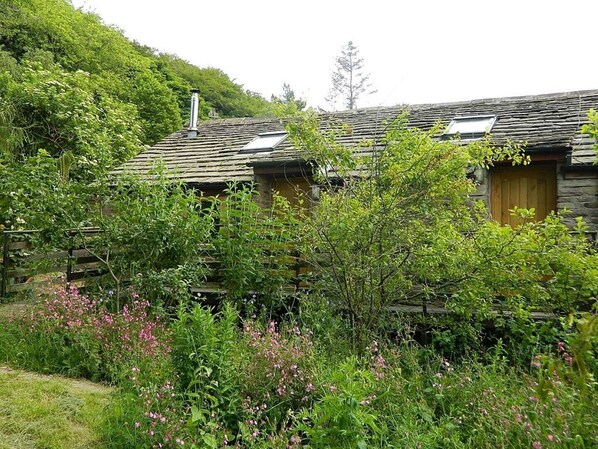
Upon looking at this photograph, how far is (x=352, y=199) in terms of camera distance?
4.85 metres

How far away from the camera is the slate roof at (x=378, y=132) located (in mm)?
8133

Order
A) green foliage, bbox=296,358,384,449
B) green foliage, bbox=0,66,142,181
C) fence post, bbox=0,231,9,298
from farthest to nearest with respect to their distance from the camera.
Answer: green foliage, bbox=0,66,142,181 < fence post, bbox=0,231,9,298 < green foliage, bbox=296,358,384,449

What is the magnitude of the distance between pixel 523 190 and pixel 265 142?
6278mm

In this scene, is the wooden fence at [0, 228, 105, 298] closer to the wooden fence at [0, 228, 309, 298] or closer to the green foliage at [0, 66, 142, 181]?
the wooden fence at [0, 228, 309, 298]

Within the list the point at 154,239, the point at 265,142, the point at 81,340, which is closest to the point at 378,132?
the point at 265,142

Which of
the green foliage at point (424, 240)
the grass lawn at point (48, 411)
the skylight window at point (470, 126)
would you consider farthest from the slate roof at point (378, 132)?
the grass lawn at point (48, 411)

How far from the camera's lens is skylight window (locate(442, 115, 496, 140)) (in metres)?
8.91

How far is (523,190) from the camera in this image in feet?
27.4

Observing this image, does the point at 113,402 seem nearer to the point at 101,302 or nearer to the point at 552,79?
the point at 101,302

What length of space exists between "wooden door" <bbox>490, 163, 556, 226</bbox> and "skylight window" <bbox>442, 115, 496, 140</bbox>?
0.93 m

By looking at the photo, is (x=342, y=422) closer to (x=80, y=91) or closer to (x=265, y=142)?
(x=265, y=142)

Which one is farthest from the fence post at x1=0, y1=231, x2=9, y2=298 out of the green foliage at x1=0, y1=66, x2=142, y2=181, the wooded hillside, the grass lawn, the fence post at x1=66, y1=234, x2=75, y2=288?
the green foliage at x1=0, y1=66, x2=142, y2=181

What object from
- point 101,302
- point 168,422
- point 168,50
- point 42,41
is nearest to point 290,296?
point 101,302

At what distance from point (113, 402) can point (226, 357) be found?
1.07m
